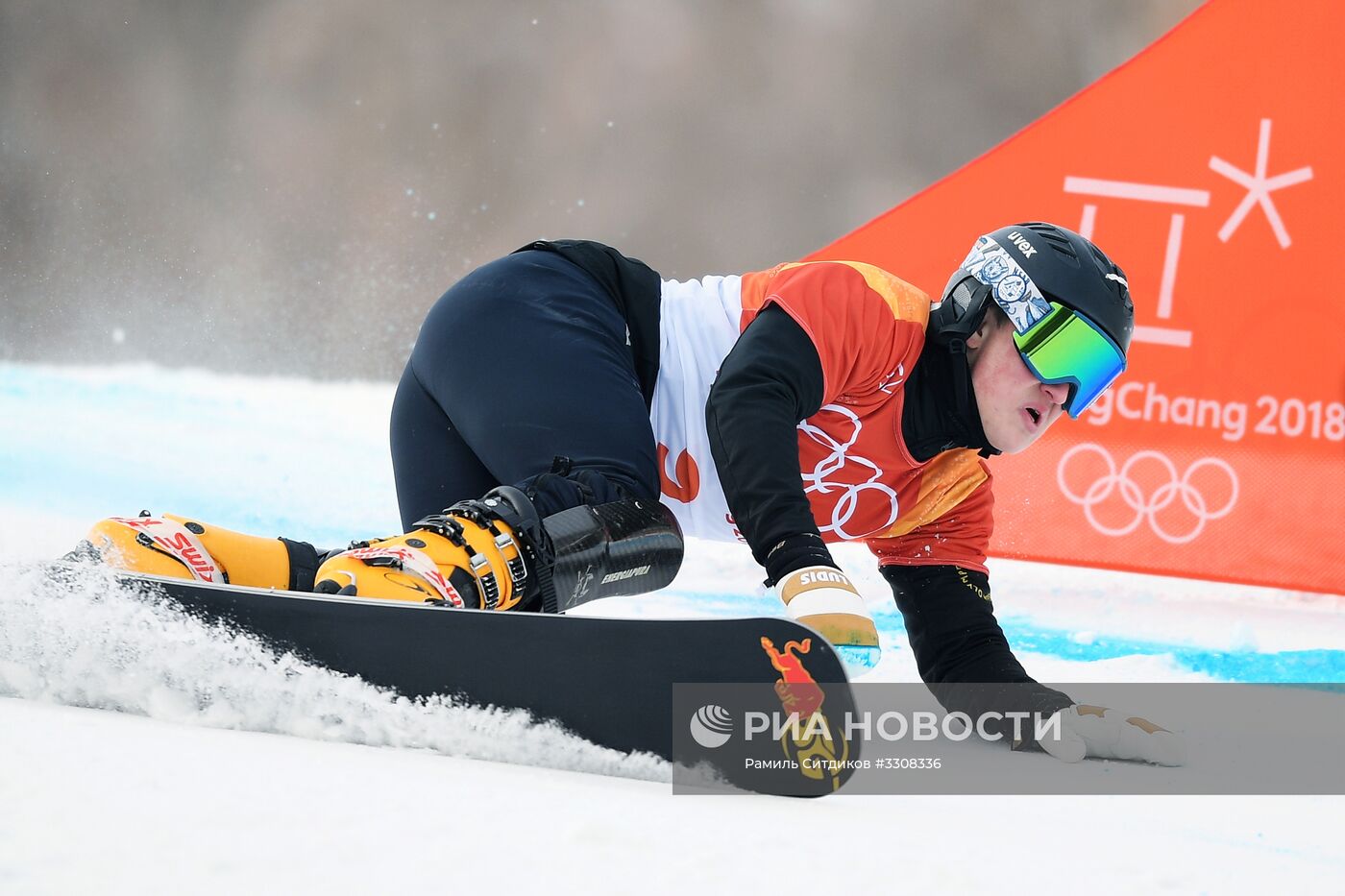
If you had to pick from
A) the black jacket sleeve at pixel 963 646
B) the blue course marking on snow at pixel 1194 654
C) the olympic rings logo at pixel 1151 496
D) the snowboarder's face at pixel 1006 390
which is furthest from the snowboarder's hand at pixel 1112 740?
the olympic rings logo at pixel 1151 496

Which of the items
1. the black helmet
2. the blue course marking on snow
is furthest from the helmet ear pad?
the blue course marking on snow

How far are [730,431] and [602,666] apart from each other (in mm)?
322

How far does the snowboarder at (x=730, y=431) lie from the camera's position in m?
1.14

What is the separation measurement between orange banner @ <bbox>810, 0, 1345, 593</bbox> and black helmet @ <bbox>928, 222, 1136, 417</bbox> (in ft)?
4.08

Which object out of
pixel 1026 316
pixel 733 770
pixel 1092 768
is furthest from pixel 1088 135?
pixel 733 770

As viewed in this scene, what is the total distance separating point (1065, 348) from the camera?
1.33m

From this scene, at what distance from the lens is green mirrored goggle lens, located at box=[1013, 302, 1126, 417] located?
4.38 feet

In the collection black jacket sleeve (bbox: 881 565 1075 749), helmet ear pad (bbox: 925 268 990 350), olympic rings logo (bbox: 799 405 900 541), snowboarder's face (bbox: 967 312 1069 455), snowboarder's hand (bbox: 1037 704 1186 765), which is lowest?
snowboarder's hand (bbox: 1037 704 1186 765)

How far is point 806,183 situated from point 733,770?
5.85 meters

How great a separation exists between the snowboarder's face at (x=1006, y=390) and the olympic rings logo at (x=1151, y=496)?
1.26m

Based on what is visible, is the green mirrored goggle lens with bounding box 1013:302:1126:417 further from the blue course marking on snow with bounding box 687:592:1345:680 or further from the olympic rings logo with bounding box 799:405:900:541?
the blue course marking on snow with bounding box 687:592:1345:680

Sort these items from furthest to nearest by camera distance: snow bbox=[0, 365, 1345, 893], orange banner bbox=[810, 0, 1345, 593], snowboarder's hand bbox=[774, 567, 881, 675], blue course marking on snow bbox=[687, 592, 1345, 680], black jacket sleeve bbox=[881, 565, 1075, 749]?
orange banner bbox=[810, 0, 1345, 593]
blue course marking on snow bbox=[687, 592, 1345, 680]
black jacket sleeve bbox=[881, 565, 1075, 749]
snowboarder's hand bbox=[774, 567, 881, 675]
snow bbox=[0, 365, 1345, 893]

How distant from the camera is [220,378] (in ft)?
17.7

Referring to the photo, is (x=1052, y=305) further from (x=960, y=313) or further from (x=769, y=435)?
(x=769, y=435)
